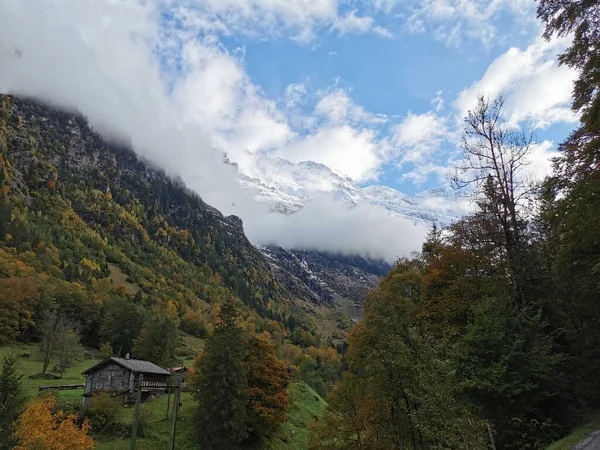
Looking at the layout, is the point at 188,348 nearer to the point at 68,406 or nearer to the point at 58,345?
the point at 58,345

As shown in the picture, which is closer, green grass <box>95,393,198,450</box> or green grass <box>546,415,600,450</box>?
green grass <box>546,415,600,450</box>

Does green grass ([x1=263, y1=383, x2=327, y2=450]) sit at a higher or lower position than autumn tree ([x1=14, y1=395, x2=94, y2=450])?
lower

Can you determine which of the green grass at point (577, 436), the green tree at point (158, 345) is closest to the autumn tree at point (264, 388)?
the green tree at point (158, 345)

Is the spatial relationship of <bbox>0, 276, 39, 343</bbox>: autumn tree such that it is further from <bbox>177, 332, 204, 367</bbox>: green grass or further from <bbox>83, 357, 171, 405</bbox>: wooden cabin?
<bbox>177, 332, 204, 367</bbox>: green grass

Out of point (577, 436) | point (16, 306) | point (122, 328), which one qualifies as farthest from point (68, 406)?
point (122, 328)

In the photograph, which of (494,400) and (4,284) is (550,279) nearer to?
(494,400)

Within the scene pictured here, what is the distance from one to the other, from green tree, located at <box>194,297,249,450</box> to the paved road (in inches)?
1388

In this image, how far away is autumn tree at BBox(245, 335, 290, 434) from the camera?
48156 millimetres

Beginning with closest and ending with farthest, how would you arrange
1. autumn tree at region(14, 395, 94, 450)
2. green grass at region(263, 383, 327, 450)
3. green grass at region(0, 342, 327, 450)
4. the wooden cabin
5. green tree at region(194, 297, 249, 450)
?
1. autumn tree at region(14, 395, 94, 450)
2. green tree at region(194, 297, 249, 450)
3. green grass at region(0, 342, 327, 450)
4. green grass at region(263, 383, 327, 450)
5. the wooden cabin

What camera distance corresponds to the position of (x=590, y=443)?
14.8 meters

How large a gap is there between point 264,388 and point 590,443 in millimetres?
41004

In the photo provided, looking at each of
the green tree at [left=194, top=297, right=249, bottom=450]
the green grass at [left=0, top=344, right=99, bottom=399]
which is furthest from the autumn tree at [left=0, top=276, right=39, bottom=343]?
the green tree at [left=194, top=297, right=249, bottom=450]

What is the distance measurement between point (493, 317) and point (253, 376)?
36.3 metres

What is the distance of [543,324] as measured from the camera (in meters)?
21.0
